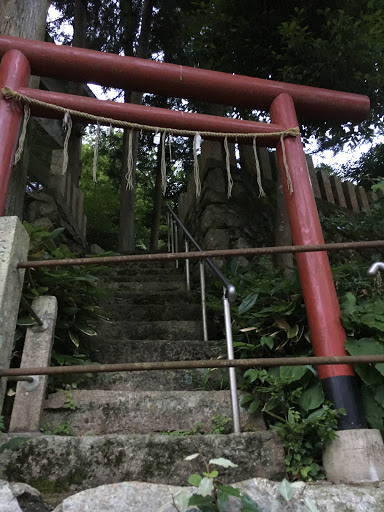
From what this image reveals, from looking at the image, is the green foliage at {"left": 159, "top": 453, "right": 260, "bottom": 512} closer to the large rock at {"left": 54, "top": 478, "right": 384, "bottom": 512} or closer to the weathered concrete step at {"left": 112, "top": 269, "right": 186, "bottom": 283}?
the large rock at {"left": 54, "top": 478, "right": 384, "bottom": 512}

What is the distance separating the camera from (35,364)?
2566 millimetres

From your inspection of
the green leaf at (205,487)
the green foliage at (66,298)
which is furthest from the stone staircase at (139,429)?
the green leaf at (205,487)

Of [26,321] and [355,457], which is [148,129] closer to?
[26,321]

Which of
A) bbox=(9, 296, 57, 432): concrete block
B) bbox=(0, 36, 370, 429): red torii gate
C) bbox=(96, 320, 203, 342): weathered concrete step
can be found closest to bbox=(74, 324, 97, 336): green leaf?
bbox=(9, 296, 57, 432): concrete block

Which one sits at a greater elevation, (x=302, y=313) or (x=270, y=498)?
(x=302, y=313)

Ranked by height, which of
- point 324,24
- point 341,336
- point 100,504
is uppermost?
point 324,24

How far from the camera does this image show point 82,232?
6746 mm

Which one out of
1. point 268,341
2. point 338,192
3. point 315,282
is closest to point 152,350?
point 268,341

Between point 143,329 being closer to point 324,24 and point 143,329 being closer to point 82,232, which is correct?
point 82,232

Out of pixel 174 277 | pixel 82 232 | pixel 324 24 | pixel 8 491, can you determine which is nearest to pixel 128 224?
pixel 82 232

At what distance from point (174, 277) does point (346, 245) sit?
332cm

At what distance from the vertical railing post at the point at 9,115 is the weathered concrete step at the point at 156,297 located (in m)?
1.89

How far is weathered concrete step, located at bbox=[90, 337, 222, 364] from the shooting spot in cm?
329

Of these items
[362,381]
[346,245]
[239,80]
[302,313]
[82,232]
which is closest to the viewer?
[346,245]
